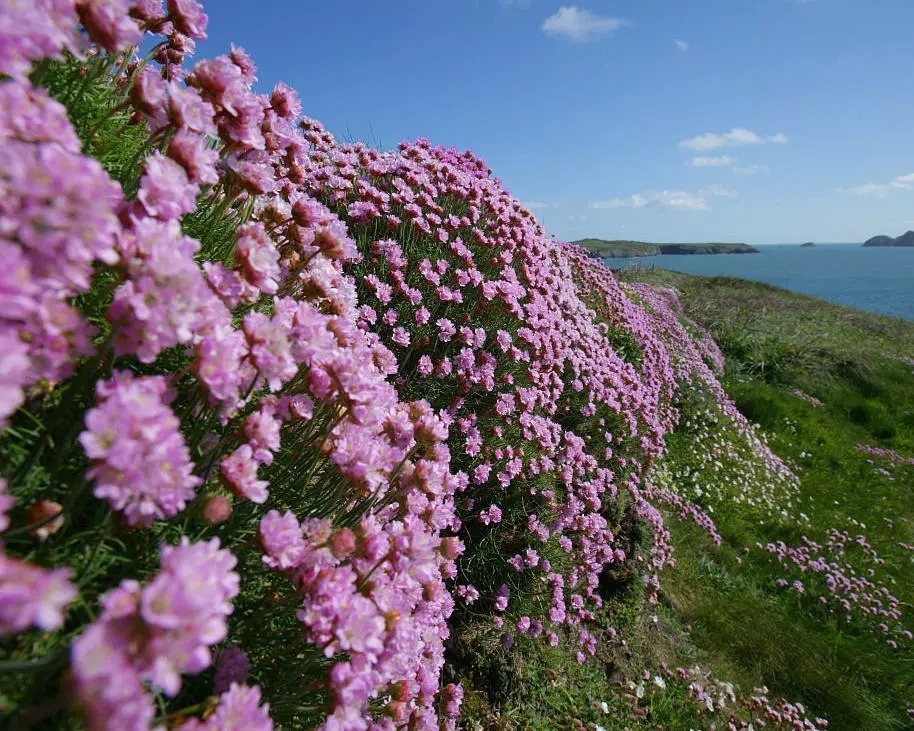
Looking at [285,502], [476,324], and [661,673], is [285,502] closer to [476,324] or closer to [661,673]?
[476,324]

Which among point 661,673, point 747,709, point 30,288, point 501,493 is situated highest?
point 30,288

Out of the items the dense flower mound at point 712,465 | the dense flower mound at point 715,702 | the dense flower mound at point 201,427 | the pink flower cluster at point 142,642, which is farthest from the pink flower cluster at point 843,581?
the pink flower cluster at point 142,642

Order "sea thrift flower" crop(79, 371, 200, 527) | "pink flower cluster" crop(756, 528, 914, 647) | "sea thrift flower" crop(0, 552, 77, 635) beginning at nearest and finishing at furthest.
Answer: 1. "sea thrift flower" crop(0, 552, 77, 635)
2. "sea thrift flower" crop(79, 371, 200, 527)
3. "pink flower cluster" crop(756, 528, 914, 647)

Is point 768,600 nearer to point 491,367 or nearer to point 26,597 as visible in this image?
point 491,367

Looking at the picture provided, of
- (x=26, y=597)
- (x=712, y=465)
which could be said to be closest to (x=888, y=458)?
(x=712, y=465)

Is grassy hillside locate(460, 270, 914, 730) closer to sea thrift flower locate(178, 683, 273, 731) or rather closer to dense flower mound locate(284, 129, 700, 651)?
dense flower mound locate(284, 129, 700, 651)

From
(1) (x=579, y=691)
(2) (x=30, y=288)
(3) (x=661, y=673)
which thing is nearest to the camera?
(2) (x=30, y=288)

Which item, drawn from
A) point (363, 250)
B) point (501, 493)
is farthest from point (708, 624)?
point (363, 250)

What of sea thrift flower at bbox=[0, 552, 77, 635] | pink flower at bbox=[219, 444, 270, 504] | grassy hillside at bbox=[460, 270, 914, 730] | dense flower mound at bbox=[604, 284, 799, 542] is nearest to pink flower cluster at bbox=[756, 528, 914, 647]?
grassy hillside at bbox=[460, 270, 914, 730]

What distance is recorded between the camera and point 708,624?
261 inches

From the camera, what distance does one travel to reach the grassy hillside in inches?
189

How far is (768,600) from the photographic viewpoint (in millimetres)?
7531

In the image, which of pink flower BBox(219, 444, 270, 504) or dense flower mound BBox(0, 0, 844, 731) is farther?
pink flower BBox(219, 444, 270, 504)

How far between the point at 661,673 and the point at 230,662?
5148 millimetres
